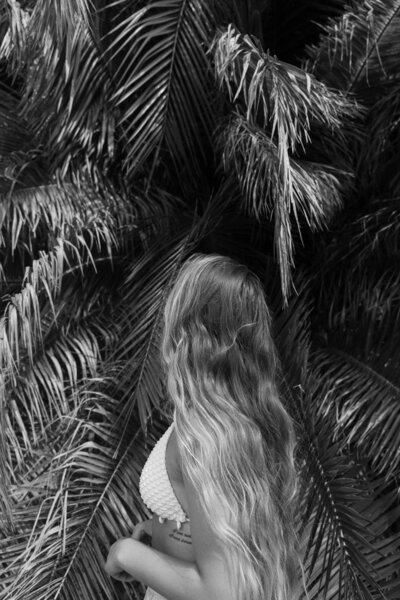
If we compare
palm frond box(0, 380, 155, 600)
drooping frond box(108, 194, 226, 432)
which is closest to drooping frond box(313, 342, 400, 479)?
drooping frond box(108, 194, 226, 432)

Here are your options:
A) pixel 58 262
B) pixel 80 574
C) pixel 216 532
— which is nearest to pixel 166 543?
pixel 216 532

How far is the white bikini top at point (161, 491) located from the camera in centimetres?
163

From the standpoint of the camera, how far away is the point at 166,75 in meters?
3.20

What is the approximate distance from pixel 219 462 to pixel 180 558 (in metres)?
0.25

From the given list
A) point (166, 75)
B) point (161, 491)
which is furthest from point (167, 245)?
point (161, 491)

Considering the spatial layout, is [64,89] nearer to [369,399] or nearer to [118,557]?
[369,399]

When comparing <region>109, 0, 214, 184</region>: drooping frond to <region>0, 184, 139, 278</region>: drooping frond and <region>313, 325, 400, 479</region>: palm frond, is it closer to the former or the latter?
<region>0, 184, 139, 278</region>: drooping frond

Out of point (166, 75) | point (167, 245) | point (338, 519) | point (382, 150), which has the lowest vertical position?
point (338, 519)

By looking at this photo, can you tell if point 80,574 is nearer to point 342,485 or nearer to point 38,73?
point 342,485

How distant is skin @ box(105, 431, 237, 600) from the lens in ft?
4.70

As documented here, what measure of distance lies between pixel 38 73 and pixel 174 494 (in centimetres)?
228

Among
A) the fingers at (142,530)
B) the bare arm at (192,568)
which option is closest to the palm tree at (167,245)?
the fingers at (142,530)

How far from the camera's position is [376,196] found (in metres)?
3.37

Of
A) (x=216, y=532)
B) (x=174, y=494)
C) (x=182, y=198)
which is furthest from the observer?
(x=182, y=198)
